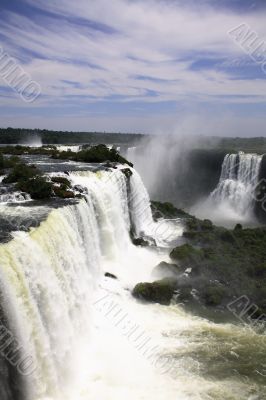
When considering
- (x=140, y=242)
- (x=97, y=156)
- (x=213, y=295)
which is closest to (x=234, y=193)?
(x=97, y=156)

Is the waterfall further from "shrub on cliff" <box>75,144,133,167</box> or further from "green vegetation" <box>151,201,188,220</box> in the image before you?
"green vegetation" <box>151,201,188,220</box>

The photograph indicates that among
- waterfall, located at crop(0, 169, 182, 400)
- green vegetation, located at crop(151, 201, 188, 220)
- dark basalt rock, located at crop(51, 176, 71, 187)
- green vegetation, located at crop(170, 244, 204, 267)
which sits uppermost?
dark basalt rock, located at crop(51, 176, 71, 187)

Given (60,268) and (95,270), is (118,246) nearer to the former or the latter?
(95,270)

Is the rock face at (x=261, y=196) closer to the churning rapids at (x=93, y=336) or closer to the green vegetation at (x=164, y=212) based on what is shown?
the green vegetation at (x=164, y=212)

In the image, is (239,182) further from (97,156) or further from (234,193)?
(97,156)

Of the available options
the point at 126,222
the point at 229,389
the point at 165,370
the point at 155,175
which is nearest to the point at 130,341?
the point at 165,370

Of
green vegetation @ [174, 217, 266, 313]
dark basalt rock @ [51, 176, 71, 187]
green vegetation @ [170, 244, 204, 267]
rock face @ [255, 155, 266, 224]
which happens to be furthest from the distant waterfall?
dark basalt rock @ [51, 176, 71, 187]
